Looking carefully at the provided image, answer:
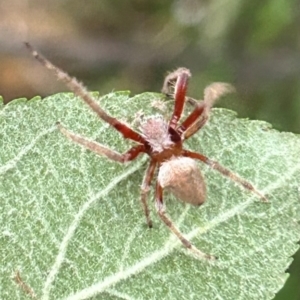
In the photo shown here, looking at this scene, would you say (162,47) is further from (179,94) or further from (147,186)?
(147,186)

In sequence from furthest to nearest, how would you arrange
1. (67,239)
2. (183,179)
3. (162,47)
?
(162,47) < (183,179) < (67,239)

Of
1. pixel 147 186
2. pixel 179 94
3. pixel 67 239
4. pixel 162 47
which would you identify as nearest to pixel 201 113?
pixel 179 94

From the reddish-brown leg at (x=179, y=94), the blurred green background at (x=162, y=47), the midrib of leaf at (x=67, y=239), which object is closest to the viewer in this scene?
the midrib of leaf at (x=67, y=239)

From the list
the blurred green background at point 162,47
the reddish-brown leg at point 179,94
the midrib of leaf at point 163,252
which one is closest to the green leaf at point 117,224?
the midrib of leaf at point 163,252

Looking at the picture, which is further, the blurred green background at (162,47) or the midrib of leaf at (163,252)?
Answer: the blurred green background at (162,47)

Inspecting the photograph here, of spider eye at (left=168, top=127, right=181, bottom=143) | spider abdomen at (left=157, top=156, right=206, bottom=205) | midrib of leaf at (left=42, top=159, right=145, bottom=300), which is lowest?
midrib of leaf at (left=42, top=159, right=145, bottom=300)

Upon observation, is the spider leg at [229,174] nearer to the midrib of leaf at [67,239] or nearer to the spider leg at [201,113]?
the spider leg at [201,113]

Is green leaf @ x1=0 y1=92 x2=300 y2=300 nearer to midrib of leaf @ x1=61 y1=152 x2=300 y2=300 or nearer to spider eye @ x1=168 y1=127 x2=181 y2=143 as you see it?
midrib of leaf @ x1=61 y1=152 x2=300 y2=300

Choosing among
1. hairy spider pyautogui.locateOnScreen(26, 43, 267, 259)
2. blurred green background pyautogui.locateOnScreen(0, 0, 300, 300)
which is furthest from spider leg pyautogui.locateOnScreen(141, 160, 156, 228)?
blurred green background pyautogui.locateOnScreen(0, 0, 300, 300)
